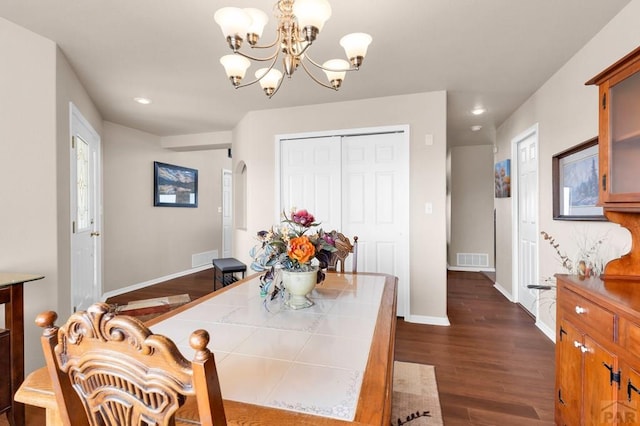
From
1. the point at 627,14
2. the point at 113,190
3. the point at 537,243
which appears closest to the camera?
the point at 627,14

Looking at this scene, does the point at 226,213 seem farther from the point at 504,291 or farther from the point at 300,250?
the point at 300,250

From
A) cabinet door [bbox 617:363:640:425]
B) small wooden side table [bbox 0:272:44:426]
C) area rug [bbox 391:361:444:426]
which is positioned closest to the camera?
cabinet door [bbox 617:363:640:425]

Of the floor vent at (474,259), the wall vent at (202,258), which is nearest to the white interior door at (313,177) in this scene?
the wall vent at (202,258)

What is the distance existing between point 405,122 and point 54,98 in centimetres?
311

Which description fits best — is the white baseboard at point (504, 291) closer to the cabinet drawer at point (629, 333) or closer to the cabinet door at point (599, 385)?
the cabinet door at point (599, 385)

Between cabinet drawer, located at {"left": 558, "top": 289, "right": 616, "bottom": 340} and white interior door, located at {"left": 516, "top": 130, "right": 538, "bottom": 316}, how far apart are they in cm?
197

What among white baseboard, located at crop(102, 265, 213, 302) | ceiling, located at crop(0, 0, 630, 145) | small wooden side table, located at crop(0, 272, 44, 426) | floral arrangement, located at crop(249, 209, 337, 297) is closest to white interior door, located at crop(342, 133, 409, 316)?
ceiling, located at crop(0, 0, 630, 145)

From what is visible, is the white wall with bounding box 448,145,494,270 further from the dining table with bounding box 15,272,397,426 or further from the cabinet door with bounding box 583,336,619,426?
the dining table with bounding box 15,272,397,426

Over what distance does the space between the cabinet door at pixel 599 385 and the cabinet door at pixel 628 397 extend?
0.08 feet

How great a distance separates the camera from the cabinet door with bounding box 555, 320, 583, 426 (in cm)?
147

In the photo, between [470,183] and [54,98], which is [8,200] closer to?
[54,98]

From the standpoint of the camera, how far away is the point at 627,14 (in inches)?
74.9

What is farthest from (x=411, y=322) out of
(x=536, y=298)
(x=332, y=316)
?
(x=332, y=316)

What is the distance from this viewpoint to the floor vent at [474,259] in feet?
19.7
